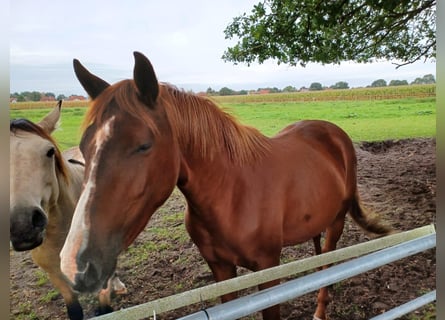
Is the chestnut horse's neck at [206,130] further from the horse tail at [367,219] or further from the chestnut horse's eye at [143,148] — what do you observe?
the horse tail at [367,219]

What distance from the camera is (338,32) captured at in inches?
56.4

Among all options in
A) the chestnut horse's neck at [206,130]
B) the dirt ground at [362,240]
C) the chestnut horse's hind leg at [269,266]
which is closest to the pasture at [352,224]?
the dirt ground at [362,240]

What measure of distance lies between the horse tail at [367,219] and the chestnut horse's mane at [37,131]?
1.24 metres

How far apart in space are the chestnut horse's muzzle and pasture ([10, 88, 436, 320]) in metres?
0.12

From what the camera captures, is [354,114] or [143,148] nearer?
[143,148]

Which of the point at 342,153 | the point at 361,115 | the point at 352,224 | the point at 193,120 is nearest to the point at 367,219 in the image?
the point at 352,224

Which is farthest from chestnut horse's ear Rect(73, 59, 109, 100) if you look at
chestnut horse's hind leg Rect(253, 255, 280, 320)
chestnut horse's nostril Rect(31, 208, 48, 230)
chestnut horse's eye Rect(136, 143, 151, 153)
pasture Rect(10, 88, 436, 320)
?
chestnut horse's hind leg Rect(253, 255, 280, 320)

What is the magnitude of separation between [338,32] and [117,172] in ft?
3.75

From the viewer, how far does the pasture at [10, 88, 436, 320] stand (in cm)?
111

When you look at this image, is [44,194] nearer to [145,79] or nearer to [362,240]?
[145,79]

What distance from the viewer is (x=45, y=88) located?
1021 millimetres

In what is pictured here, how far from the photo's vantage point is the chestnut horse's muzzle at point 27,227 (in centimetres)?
87

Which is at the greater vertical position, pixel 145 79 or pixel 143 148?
Answer: pixel 145 79

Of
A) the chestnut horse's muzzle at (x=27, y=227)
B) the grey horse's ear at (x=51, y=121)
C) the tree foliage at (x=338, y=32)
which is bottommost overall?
the chestnut horse's muzzle at (x=27, y=227)
